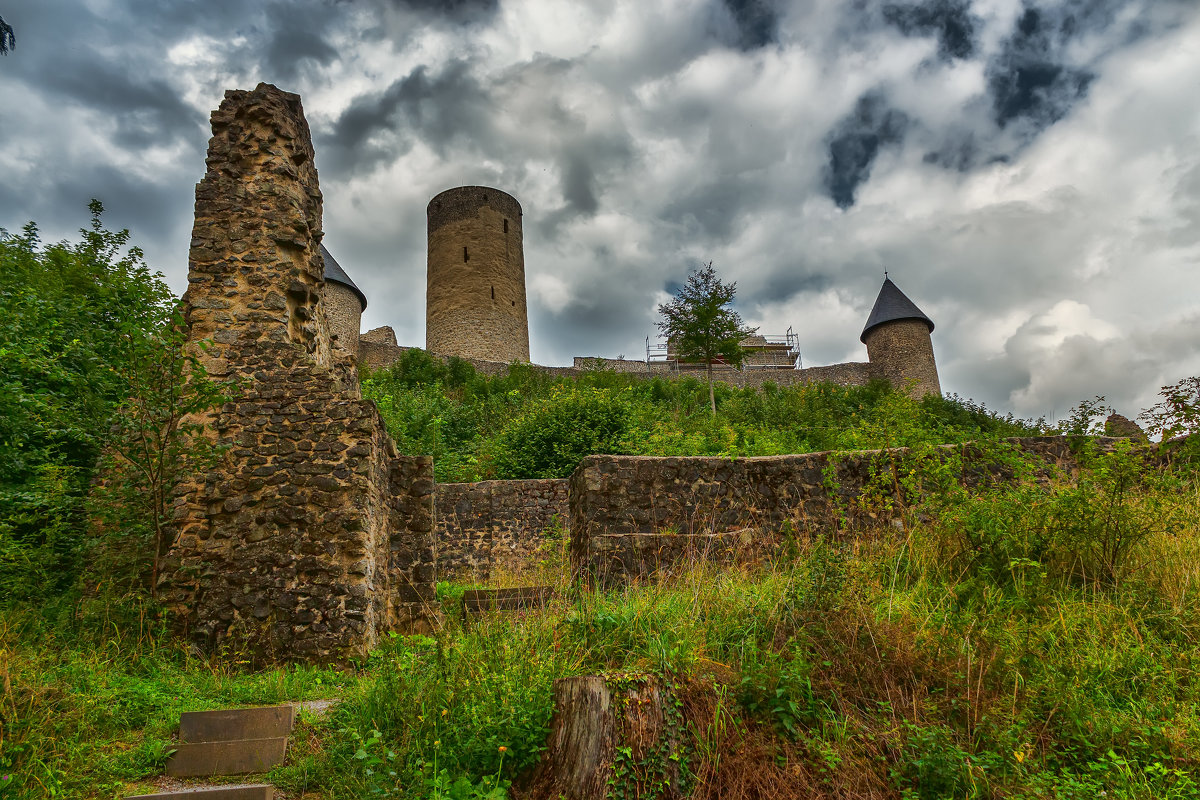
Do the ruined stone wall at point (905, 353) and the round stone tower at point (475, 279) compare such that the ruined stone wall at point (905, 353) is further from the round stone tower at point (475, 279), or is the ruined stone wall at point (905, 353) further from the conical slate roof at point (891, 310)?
the round stone tower at point (475, 279)

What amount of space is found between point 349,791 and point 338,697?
63.4 inches

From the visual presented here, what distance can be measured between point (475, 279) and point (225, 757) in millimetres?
33550

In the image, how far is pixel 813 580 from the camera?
4125 millimetres

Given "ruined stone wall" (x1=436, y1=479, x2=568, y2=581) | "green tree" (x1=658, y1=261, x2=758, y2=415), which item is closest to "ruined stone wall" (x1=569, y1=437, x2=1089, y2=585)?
"ruined stone wall" (x1=436, y1=479, x2=568, y2=581)

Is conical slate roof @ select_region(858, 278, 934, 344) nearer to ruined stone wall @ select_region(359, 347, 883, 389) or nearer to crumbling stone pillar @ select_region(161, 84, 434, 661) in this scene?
ruined stone wall @ select_region(359, 347, 883, 389)

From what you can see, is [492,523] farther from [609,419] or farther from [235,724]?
[235,724]

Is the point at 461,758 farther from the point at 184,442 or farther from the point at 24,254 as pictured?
the point at 24,254

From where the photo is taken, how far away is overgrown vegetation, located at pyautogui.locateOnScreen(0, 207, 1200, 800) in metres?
3.09

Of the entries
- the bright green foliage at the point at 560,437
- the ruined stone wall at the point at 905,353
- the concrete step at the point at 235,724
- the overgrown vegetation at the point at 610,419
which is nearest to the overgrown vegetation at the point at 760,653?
the concrete step at the point at 235,724

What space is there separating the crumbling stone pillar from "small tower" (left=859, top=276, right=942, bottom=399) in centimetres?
3566

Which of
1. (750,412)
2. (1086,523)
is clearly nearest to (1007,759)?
(1086,523)

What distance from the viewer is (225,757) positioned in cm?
374


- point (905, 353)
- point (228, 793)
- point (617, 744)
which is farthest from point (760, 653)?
point (905, 353)

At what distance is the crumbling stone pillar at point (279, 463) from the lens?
5922 millimetres
